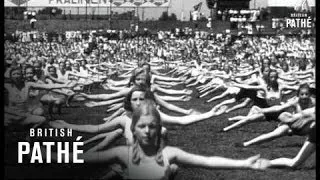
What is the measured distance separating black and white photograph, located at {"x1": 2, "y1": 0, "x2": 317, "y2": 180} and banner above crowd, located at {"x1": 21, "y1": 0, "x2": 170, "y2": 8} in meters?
0.01

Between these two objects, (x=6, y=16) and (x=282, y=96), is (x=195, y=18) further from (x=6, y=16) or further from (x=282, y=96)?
(x=6, y=16)

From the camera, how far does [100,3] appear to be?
6.43m

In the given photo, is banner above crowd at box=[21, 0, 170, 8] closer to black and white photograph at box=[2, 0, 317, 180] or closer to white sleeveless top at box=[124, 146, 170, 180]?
black and white photograph at box=[2, 0, 317, 180]

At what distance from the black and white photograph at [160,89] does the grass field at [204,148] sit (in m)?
0.01

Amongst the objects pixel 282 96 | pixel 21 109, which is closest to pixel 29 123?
pixel 21 109

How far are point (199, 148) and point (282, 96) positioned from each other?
96 cm

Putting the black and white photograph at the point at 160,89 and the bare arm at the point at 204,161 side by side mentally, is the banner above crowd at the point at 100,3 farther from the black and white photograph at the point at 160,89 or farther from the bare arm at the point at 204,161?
the bare arm at the point at 204,161

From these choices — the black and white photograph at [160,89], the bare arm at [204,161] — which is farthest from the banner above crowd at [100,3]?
the bare arm at [204,161]

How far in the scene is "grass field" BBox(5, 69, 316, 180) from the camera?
6172 millimetres

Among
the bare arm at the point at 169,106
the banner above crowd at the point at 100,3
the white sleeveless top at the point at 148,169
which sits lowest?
the white sleeveless top at the point at 148,169

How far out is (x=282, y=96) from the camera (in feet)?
21.3

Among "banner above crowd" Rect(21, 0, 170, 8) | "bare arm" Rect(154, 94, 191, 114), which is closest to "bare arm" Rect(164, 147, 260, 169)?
"bare arm" Rect(154, 94, 191, 114)

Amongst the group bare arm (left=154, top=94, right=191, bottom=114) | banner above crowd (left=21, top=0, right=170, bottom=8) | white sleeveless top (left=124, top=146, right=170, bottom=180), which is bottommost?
white sleeveless top (left=124, top=146, right=170, bottom=180)

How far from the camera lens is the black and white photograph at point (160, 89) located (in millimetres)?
6184
